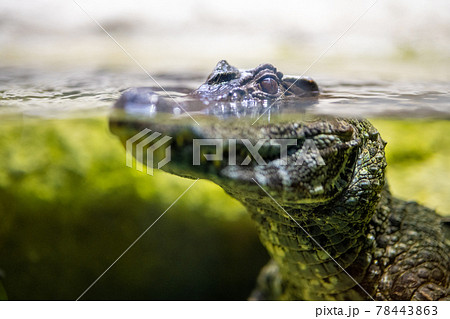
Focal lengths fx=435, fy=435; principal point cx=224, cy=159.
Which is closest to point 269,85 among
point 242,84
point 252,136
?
point 242,84

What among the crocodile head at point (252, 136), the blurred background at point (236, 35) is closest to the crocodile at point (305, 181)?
the crocodile head at point (252, 136)

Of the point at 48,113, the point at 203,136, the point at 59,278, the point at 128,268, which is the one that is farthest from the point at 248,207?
the point at 59,278

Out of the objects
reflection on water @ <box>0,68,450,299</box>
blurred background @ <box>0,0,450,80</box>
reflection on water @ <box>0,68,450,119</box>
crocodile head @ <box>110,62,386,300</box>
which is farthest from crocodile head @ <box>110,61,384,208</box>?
reflection on water @ <box>0,68,450,299</box>

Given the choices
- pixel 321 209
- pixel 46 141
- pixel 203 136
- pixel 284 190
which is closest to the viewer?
pixel 203 136

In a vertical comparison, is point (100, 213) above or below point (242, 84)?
below

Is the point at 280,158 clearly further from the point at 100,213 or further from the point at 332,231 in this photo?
the point at 100,213

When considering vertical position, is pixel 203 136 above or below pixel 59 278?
above

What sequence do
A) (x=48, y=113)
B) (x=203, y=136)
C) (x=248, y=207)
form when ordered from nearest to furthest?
(x=203, y=136)
(x=248, y=207)
(x=48, y=113)
